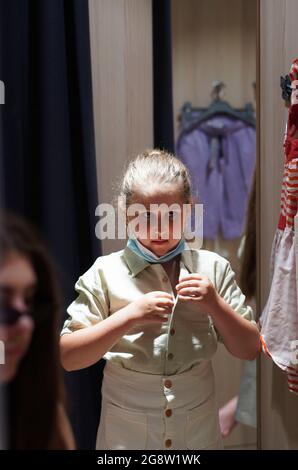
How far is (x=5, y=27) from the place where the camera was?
945mm

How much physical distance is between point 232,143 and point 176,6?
1.21 feet

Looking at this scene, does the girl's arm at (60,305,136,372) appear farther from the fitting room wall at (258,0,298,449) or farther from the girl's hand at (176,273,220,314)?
the fitting room wall at (258,0,298,449)

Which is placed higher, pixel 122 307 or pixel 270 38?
pixel 270 38

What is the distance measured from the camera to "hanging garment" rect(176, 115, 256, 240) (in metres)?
1.29

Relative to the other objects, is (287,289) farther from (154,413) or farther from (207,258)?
(154,413)

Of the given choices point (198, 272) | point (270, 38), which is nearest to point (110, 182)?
point (198, 272)

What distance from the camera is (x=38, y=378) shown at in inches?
26.8

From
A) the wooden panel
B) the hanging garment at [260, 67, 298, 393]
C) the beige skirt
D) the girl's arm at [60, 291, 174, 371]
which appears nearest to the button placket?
the beige skirt

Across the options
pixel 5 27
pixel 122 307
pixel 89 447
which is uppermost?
pixel 5 27

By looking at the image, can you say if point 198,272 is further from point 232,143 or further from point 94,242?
point 232,143

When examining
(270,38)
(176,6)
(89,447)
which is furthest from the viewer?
(270,38)

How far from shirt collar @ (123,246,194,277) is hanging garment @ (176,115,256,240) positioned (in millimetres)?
281

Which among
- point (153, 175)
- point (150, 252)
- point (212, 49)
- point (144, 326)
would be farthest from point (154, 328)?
point (212, 49)

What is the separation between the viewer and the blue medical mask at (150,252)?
0.96 metres
